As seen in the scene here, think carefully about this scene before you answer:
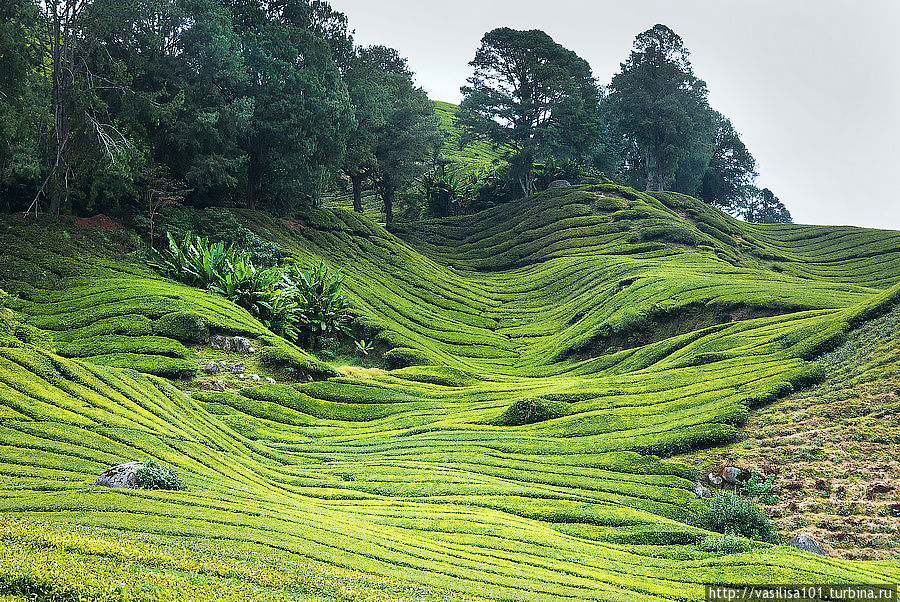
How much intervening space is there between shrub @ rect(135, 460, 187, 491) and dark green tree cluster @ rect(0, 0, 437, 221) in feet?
60.6

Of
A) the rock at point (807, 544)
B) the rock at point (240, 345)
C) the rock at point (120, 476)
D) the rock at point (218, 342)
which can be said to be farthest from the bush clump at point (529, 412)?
the rock at point (120, 476)

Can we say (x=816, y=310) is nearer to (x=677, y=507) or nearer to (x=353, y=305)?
(x=677, y=507)

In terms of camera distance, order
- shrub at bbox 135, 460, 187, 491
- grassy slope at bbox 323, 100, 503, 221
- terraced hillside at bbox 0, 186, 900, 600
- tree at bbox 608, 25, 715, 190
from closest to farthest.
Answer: terraced hillside at bbox 0, 186, 900, 600 < shrub at bbox 135, 460, 187, 491 < tree at bbox 608, 25, 715, 190 < grassy slope at bbox 323, 100, 503, 221

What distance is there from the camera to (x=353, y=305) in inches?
1180

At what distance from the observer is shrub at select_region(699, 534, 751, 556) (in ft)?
34.8

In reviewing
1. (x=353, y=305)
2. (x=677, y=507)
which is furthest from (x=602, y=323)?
(x=677, y=507)

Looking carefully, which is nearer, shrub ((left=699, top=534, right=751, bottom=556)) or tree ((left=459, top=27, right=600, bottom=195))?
shrub ((left=699, top=534, right=751, bottom=556))

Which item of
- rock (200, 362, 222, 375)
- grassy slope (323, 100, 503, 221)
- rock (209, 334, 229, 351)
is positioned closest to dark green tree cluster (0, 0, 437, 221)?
rock (209, 334, 229, 351)

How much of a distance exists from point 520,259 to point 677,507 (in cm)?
3609

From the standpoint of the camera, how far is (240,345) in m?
21.0

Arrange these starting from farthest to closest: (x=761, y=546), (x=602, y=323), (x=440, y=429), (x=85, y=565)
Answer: (x=602, y=323) < (x=440, y=429) < (x=761, y=546) < (x=85, y=565)

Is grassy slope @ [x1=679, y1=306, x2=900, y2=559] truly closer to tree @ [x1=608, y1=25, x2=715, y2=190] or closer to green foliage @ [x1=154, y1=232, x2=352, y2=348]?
green foliage @ [x1=154, y1=232, x2=352, y2=348]

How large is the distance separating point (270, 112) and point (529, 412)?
25.1 meters

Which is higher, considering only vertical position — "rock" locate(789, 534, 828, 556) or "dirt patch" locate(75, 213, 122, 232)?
"dirt patch" locate(75, 213, 122, 232)
